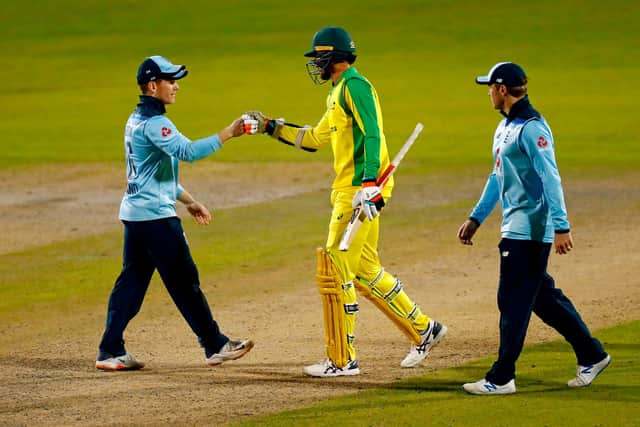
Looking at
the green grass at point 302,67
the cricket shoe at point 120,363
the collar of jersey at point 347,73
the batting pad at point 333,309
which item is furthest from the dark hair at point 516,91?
the green grass at point 302,67

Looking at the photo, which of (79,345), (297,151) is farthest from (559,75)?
(79,345)

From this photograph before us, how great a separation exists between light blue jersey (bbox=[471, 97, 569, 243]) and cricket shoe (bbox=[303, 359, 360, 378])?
5.16 feet

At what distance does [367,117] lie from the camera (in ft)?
30.3

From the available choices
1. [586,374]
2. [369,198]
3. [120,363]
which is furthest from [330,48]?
[586,374]

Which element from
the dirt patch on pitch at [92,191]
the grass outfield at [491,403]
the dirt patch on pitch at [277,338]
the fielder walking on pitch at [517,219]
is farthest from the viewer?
the dirt patch on pitch at [92,191]

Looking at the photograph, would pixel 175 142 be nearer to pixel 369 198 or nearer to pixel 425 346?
pixel 369 198

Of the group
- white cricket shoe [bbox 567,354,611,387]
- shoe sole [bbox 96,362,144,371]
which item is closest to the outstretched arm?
shoe sole [bbox 96,362,144,371]

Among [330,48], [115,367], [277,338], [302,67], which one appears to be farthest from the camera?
[302,67]

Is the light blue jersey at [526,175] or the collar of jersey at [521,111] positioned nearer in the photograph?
the light blue jersey at [526,175]

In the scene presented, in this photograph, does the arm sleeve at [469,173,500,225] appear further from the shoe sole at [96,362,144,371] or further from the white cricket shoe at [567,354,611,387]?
the shoe sole at [96,362,144,371]

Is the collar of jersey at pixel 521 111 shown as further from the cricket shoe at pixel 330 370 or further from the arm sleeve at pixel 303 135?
the cricket shoe at pixel 330 370

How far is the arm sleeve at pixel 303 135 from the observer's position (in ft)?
32.4

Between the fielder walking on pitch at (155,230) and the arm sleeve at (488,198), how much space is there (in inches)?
72.2

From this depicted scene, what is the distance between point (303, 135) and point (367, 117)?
0.93 metres
